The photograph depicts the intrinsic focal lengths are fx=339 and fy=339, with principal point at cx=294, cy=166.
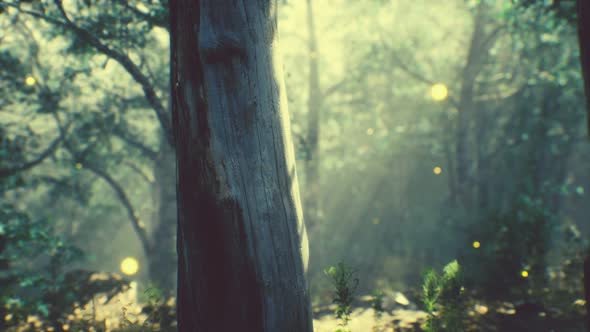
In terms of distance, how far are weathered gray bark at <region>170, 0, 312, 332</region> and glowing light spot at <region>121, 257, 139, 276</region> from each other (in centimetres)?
3031

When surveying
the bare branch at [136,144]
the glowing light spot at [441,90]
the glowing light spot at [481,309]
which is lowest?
the glowing light spot at [481,309]

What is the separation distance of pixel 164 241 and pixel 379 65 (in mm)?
10419

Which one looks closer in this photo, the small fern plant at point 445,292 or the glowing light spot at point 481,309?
the small fern plant at point 445,292

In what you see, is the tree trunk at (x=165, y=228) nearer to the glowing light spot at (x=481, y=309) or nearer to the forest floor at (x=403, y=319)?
the forest floor at (x=403, y=319)

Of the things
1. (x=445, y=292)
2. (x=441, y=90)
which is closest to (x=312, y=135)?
(x=441, y=90)

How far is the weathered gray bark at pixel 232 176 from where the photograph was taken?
6.98 ft

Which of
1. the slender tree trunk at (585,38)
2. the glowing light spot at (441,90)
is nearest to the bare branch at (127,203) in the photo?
the slender tree trunk at (585,38)

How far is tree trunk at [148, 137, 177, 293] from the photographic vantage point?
35.2 feet

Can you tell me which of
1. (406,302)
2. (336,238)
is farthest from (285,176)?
(336,238)

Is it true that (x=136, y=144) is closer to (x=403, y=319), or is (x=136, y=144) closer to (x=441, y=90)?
(x=403, y=319)

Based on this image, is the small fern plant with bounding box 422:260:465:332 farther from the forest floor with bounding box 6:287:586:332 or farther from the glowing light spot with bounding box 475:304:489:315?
the glowing light spot with bounding box 475:304:489:315

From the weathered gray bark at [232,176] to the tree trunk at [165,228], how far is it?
901 cm

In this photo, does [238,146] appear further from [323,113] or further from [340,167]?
[340,167]

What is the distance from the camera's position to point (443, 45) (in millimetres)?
16328
